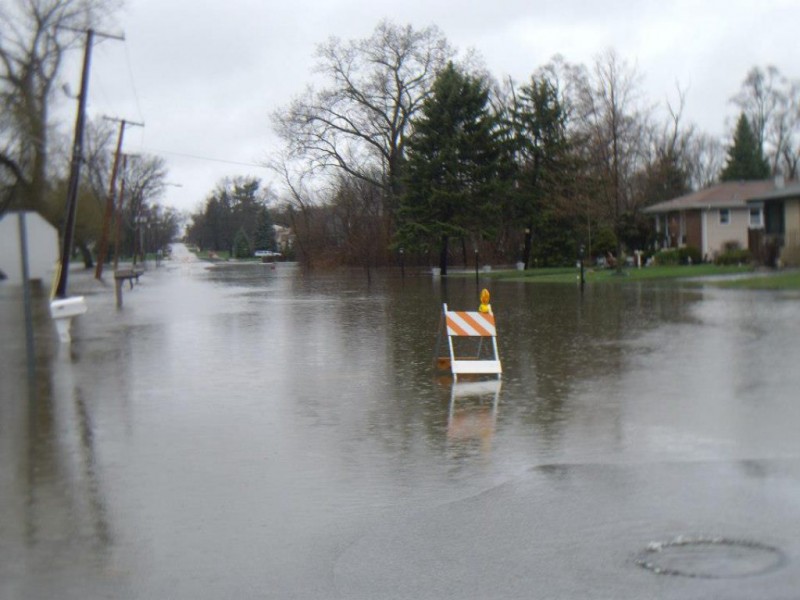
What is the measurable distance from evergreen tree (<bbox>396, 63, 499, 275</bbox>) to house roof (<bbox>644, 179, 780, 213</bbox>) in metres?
11.3

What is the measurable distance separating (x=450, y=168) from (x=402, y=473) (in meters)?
51.9

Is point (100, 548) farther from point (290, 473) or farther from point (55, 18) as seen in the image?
point (55, 18)

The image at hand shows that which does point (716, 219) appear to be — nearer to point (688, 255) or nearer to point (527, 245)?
point (688, 255)

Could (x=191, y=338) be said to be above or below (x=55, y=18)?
below

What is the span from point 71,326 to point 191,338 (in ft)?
17.5

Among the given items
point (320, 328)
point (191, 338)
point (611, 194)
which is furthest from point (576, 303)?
point (611, 194)

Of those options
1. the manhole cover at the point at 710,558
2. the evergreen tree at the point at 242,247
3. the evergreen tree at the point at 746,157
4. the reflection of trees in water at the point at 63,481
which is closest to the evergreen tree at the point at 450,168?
the evergreen tree at the point at 746,157

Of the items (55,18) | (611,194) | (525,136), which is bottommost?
(611,194)

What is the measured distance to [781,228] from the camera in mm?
50000

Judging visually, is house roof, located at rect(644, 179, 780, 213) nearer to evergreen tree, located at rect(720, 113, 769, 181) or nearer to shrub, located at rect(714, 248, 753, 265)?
shrub, located at rect(714, 248, 753, 265)

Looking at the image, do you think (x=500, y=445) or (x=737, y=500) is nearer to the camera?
(x=737, y=500)

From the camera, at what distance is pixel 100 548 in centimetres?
630

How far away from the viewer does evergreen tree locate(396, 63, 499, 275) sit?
192 feet

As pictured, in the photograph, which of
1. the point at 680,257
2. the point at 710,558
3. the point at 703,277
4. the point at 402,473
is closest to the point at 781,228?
the point at 680,257
